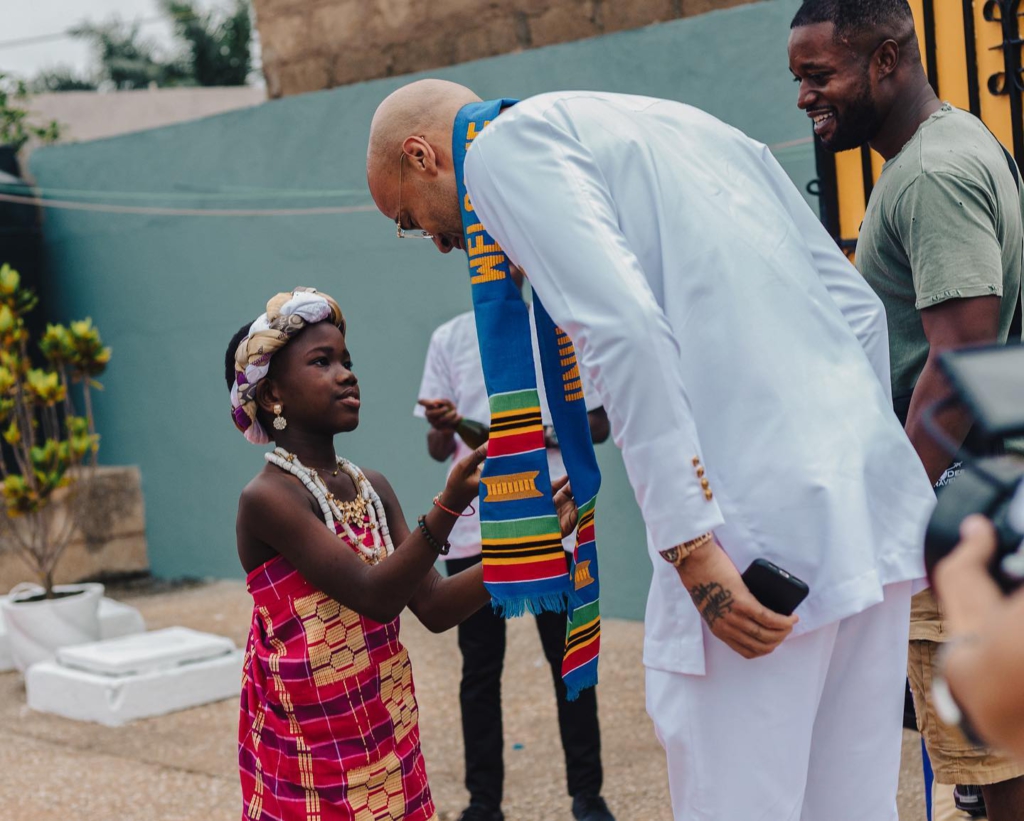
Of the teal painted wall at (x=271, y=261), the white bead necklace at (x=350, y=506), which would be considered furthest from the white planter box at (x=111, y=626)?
the white bead necklace at (x=350, y=506)

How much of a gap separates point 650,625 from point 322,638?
847 millimetres

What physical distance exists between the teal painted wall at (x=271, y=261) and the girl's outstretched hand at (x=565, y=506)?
12.8ft

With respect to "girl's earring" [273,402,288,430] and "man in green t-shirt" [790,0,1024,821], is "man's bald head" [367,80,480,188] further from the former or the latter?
"man in green t-shirt" [790,0,1024,821]

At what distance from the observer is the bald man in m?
1.83

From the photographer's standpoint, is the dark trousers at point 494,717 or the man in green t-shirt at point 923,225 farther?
the dark trousers at point 494,717

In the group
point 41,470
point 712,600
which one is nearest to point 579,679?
point 712,600

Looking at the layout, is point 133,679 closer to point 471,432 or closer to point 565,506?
point 471,432

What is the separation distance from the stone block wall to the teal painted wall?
474 mm

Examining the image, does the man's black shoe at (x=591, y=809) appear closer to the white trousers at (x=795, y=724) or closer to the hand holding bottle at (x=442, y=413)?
the hand holding bottle at (x=442, y=413)

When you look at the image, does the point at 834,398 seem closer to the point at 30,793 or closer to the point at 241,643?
the point at 30,793

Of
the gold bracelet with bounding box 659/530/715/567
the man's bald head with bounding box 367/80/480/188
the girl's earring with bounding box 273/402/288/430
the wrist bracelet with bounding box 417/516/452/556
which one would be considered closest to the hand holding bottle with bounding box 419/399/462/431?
the girl's earring with bounding box 273/402/288/430

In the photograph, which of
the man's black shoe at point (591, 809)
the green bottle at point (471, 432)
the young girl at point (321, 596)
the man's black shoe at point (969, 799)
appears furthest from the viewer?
the green bottle at point (471, 432)

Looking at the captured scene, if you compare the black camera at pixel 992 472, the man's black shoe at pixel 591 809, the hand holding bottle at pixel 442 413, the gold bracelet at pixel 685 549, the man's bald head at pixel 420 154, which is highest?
the man's bald head at pixel 420 154

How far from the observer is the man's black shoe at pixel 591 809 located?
4.10m
